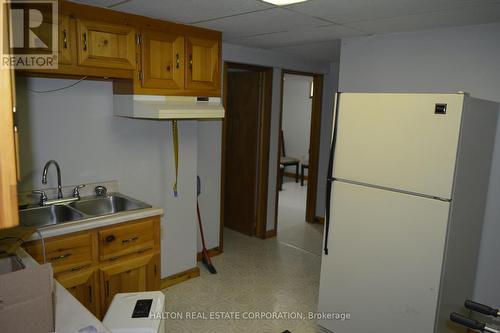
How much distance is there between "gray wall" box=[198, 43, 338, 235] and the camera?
393cm

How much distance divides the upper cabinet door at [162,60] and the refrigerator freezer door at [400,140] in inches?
51.5

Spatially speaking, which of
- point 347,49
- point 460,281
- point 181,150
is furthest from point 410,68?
point 181,150

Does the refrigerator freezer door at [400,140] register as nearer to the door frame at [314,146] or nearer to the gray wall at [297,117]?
the door frame at [314,146]

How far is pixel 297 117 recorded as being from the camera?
8406 mm

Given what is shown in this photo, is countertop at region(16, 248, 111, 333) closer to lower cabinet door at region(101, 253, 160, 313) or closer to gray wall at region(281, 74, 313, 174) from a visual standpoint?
lower cabinet door at region(101, 253, 160, 313)

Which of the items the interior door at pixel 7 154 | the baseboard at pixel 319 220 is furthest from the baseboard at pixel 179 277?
the interior door at pixel 7 154

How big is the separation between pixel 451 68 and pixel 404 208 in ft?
4.07

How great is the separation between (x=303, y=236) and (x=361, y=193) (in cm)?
260

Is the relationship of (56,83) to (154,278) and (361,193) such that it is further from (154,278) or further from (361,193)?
(361,193)

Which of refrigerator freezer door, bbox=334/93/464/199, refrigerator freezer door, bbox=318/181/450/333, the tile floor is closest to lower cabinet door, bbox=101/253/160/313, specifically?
the tile floor

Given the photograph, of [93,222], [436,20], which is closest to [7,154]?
[93,222]

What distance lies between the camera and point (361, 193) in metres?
2.40

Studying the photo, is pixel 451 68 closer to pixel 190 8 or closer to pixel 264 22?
pixel 264 22

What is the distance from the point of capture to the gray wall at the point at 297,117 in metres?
8.18
